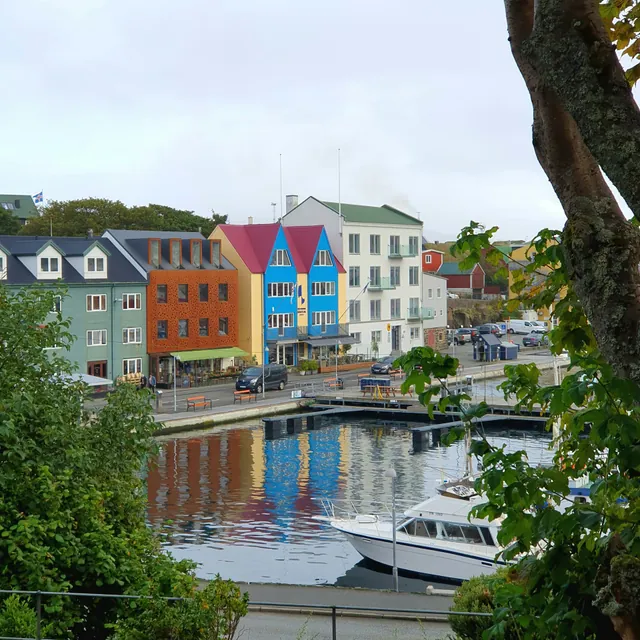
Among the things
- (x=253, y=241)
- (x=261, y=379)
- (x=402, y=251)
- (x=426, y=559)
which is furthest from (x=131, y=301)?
(x=426, y=559)

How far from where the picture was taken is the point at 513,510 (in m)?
5.45

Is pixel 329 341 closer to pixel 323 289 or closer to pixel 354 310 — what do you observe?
pixel 323 289

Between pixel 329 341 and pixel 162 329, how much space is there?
15.7 m

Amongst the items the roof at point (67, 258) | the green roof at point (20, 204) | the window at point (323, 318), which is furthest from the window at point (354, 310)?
the green roof at point (20, 204)

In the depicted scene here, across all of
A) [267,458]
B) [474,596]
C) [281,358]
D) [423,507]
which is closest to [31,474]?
[474,596]

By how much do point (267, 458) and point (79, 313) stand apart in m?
19.5

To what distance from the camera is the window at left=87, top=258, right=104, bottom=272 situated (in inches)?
2365

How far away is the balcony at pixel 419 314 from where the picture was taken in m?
86.0

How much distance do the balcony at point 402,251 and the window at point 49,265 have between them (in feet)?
109

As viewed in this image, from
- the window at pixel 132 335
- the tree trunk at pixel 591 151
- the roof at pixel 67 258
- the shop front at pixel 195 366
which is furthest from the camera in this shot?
the shop front at pixel 195 366

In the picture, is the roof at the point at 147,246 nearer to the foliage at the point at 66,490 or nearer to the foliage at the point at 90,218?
the foliage at the point at 90,218

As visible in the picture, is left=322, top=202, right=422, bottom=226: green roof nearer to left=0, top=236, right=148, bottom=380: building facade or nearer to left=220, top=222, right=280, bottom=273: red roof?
left=220, top=222, right=280, bottom=273: red roof

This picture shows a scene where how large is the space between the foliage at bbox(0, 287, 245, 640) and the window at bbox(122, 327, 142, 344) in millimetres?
46452

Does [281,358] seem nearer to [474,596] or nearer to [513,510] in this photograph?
[474,596]
